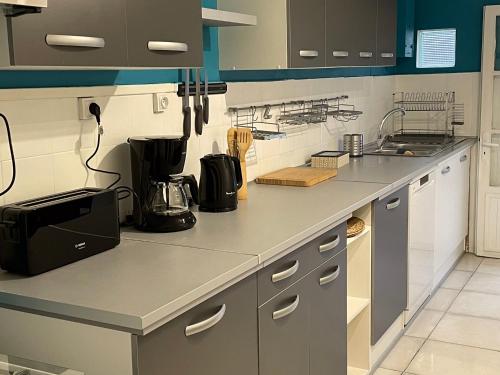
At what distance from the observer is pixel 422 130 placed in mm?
5305

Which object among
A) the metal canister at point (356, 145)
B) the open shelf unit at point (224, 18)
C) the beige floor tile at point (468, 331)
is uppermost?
the open shelf unit at point (224, 18)

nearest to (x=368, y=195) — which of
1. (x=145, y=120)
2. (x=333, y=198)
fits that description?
(x=333, y=198)

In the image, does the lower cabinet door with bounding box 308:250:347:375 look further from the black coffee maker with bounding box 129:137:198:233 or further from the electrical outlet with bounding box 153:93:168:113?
the electrical outlet with bounding box 153:93:168:113

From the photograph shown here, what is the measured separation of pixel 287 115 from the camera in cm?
368

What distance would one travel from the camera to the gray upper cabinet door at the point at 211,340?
5.26 ft

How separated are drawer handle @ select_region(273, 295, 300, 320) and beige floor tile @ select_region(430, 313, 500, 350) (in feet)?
5.29

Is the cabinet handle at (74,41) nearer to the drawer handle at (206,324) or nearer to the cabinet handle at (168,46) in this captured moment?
the cabinet handle at (168,46)

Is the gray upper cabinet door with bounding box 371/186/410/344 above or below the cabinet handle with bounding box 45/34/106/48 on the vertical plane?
below

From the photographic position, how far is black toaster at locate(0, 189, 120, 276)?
1.78m

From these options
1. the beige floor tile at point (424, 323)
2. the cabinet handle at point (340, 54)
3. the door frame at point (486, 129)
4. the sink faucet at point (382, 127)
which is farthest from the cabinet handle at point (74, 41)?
the door frame at point (486, 129)

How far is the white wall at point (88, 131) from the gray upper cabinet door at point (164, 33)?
1.19 feet

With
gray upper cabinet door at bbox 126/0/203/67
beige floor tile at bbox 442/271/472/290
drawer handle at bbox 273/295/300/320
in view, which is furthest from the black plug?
beige floor tile at bbox 442/271/472/290

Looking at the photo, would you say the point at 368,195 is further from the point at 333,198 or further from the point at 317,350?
the point at 317,350

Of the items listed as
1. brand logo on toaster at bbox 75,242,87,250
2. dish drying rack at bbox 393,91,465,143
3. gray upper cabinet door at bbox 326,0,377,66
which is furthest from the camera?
dish drying rack at bbox 393,91,465,143
